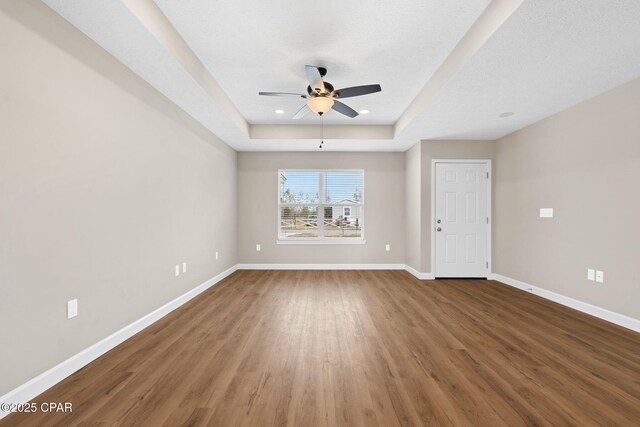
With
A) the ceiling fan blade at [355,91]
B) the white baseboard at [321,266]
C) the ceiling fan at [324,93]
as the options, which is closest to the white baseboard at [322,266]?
the white baseboard at [321,266]

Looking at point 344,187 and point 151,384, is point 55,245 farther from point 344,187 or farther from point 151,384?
point 344,187

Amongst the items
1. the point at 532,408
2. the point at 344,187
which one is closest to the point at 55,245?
the point at 532,408

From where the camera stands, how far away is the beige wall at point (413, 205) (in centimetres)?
527

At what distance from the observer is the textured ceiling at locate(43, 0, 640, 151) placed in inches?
81.2

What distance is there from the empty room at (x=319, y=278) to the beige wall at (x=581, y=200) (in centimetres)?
3

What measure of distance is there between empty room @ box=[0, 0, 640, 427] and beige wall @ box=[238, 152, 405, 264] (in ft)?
3.08

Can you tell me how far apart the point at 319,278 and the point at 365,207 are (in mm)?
1885

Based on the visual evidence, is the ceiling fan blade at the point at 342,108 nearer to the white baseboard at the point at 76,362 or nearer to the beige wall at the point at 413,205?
the beige wall at the point at 413,205

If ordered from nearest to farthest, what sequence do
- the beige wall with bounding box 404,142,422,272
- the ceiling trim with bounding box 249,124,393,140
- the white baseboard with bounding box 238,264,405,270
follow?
the ceiling trim with bounding box 249,124,393,140 < the beige wall with bounding box 404,142,422,272 < the white baseboard with bounding box 238,264,405,270

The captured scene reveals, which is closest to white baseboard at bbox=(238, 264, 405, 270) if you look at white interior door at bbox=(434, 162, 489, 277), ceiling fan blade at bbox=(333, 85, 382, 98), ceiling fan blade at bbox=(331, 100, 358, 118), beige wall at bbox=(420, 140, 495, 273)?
beige wall at bbox=(420, 140, 495, 273)

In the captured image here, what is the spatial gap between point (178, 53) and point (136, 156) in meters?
1.06

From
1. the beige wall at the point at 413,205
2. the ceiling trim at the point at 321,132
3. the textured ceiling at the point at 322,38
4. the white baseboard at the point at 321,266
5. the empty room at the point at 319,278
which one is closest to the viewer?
the empty room at the point at 319,278

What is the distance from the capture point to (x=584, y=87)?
120 inches

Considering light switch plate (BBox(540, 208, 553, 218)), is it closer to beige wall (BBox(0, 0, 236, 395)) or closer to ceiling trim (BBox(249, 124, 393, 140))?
ceiling trim (BBox(249, 124, 393, 140))
